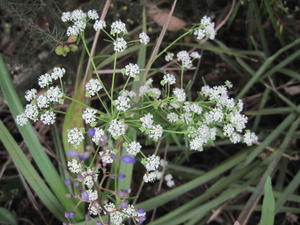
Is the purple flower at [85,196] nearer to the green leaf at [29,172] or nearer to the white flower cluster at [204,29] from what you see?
the green leaf at [29,172]

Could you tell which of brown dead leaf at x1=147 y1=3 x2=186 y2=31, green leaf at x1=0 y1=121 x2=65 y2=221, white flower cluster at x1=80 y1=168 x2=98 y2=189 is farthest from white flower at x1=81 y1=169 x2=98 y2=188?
brown dead leaf at x1=147 y1=3 x2=186 y2=31

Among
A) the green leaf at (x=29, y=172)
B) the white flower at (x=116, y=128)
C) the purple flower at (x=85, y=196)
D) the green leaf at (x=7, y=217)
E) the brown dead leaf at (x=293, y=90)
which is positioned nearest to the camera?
the white flower at (x=116, y=128)

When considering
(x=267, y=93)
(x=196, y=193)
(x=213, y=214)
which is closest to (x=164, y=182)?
(x=196, y=193)

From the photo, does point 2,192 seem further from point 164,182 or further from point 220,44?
point 220,44

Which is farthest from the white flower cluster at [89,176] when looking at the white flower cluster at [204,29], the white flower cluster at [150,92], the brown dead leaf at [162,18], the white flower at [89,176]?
the brown dead leaf at [162,18]

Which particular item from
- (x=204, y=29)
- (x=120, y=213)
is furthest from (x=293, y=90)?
(x=120, y=213)
